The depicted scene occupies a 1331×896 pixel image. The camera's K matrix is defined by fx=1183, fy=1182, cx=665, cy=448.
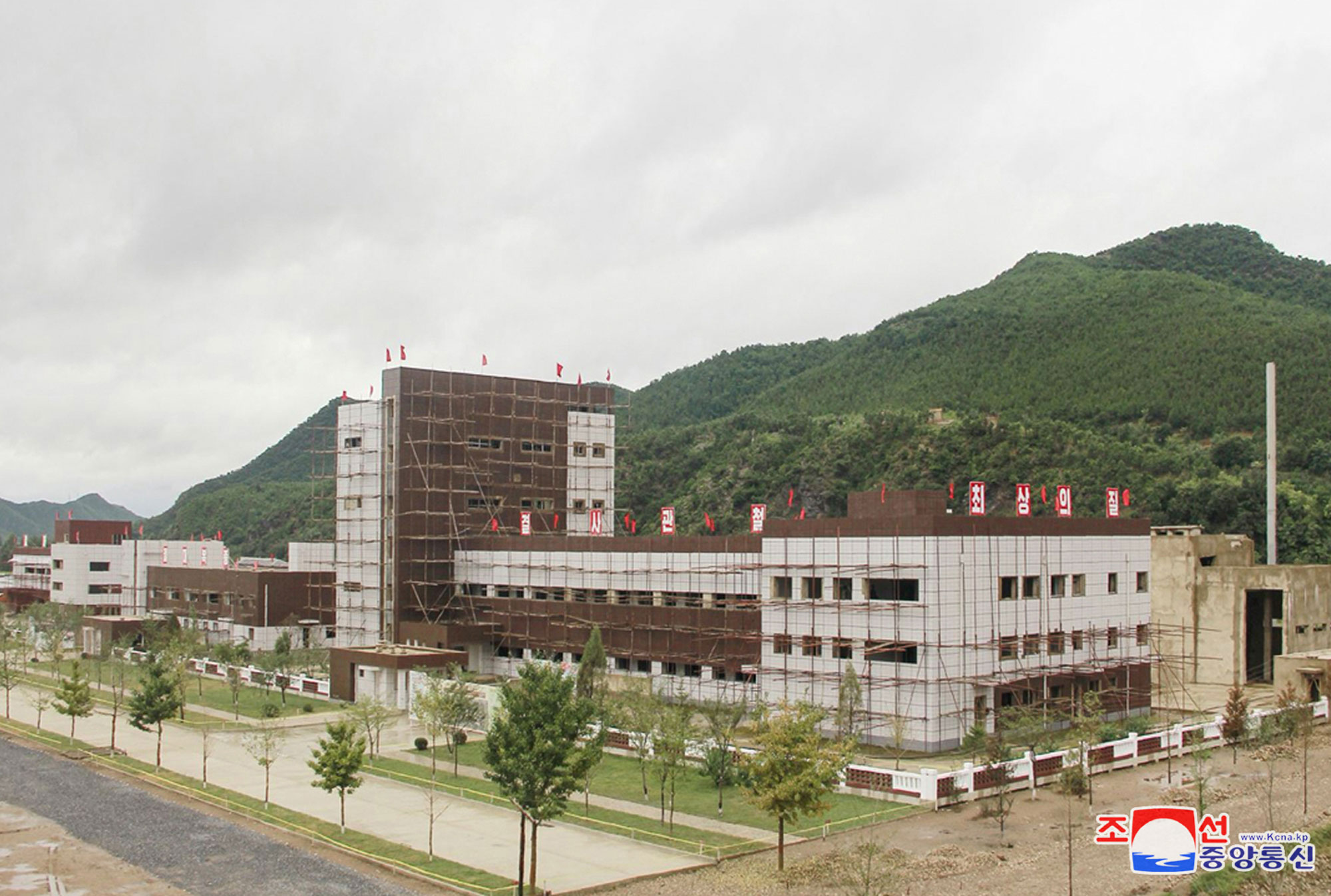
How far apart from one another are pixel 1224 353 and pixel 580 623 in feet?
272

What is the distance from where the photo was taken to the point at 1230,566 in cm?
6762

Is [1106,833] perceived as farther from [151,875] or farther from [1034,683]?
[151,875]

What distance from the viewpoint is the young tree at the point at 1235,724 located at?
47.5m

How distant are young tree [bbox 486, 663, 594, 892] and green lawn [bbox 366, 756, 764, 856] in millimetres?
5231

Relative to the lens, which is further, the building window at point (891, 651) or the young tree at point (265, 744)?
the building window at point (891, 651)

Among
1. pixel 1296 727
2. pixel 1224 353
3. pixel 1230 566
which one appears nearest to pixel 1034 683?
pixel 1296 727

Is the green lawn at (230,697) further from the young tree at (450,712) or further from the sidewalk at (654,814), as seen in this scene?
the sidewalk at (654,814)

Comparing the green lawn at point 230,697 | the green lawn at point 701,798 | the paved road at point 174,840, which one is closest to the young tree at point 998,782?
the green lawn at point 701,798

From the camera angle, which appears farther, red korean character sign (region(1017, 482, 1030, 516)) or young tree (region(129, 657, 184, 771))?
red korean character sign (region(1017, 482, 1030, 516))

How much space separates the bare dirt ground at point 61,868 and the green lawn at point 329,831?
5.23m

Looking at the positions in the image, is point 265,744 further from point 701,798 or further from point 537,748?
point 537,748

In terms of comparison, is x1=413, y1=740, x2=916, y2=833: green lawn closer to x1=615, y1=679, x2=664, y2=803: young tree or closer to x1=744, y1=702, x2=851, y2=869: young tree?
x1=615, y1=679, x2=664, y2=803: young tree
